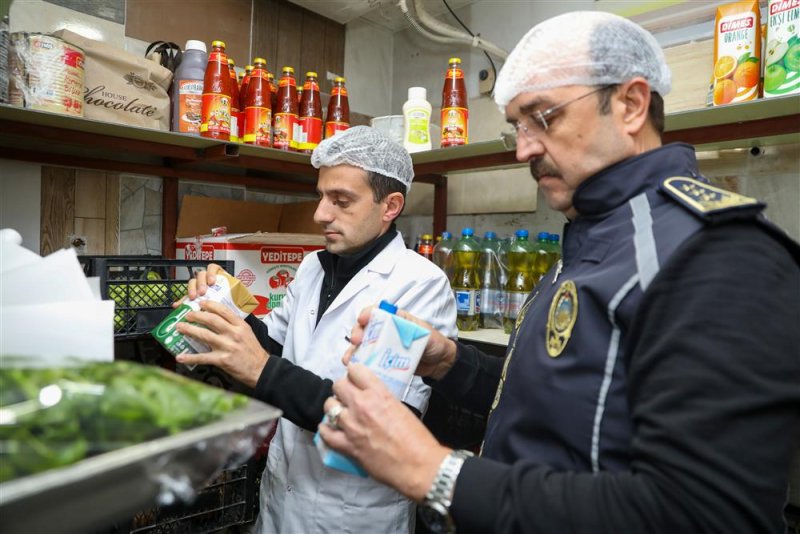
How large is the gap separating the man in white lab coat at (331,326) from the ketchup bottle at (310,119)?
0.54 metres

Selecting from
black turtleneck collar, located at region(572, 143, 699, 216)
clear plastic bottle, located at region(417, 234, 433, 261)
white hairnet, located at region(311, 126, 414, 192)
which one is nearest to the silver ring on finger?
black turtleneck collar, located at region(572, 143, 699, 216)

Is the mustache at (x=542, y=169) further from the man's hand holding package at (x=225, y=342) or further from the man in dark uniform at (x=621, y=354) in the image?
the man's hand holding package at (x=225, y=342)

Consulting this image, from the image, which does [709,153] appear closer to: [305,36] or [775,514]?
[775,514]

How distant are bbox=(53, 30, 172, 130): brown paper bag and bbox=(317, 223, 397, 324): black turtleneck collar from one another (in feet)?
2.76

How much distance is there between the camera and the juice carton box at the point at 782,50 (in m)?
1.36

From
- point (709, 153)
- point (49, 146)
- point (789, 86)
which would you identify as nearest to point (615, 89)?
point (789, 86)

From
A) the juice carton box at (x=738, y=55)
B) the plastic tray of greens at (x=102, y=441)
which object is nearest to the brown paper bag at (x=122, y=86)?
the plastic tray of greens at (x=102, y=441)

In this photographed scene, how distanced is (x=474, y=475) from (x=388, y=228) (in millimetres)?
1045

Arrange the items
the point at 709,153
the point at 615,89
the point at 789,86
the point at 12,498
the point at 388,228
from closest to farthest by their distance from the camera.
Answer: the point at 12,498 < the point at 615,89 < the point at 789,86 < the point at 388,228 < the point at 709,153

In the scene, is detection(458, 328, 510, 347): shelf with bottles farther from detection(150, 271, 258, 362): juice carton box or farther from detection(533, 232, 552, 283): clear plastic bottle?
detection(150, 271, 258, 362): juice carton box

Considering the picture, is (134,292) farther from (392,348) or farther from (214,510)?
(392,348)

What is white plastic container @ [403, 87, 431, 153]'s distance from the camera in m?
2.11

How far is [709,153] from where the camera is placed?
1921 millimetres

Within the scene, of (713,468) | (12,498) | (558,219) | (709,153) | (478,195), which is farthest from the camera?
(478,195)
